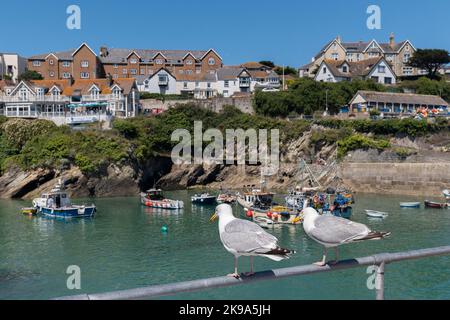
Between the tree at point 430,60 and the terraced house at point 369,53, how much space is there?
12.5ft

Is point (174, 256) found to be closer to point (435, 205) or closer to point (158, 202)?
point (158, 202)

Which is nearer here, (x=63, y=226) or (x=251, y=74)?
(x=63, y=226)

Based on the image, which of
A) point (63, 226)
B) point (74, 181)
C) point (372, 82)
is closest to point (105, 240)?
point (63, 226)

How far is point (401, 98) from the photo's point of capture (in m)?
60.1

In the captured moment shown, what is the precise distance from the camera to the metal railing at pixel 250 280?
3.62 meters

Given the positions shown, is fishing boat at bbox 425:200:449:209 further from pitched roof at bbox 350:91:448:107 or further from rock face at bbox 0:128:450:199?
pitched roof at bbox 350:91:448:107

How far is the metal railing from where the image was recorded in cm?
362

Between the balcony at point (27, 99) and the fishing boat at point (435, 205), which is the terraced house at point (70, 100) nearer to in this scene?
the balcony at point (27, 99)

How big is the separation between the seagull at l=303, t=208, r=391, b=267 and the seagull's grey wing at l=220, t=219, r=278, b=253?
0.59 meters

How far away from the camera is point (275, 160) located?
2196 inches

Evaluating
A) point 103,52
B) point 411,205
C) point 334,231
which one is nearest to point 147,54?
point 103,52

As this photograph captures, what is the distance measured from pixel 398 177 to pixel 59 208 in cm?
Result: 2967

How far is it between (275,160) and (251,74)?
901 inches

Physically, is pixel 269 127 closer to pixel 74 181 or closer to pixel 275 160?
pixel 275 160
